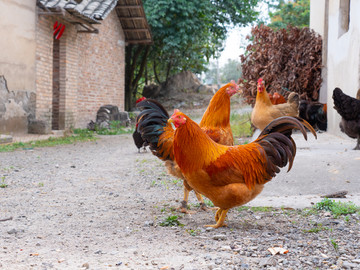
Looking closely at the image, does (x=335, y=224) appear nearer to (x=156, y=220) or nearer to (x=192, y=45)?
(x=156, y=220)

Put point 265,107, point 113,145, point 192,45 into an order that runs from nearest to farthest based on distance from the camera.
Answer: point 265,107
point 113,145
point 192,45

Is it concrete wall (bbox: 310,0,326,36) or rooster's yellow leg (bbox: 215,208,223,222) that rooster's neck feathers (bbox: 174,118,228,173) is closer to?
rooster's yellow leg (bbox: 215,208,223,222)

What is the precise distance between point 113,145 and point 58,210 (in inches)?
266

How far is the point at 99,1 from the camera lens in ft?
48.6

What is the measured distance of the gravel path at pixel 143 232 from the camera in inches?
118

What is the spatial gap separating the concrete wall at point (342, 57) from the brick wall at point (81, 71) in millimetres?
8428

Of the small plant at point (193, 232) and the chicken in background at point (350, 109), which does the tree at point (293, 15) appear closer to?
the chicken in background at point (350, 109)

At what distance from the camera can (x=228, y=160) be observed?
12.2 feet

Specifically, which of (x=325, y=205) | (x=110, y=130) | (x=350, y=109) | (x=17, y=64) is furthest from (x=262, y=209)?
(x=110, y=130)

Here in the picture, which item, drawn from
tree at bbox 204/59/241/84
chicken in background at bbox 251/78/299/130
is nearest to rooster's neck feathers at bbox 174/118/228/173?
chicken in background at bbox 251/78/299/130

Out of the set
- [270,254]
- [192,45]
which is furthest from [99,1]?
[270,254]

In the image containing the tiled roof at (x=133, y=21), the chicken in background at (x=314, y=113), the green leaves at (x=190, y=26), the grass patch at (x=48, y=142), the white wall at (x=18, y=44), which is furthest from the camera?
the green leaves at (x=190, y=26)

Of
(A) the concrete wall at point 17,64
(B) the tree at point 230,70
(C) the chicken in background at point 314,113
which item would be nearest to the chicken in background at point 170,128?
(C) the chicken in background at point 314,113

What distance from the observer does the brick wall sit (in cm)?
1266
